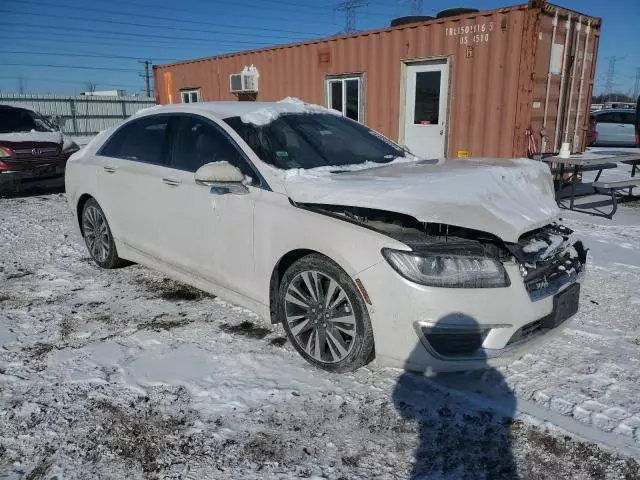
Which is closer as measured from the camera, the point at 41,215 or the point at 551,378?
the point at 551,378

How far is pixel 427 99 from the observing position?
8.62m

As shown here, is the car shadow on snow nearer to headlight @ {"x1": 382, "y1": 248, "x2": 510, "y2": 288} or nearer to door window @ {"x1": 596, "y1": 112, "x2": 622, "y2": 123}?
headlight @ {"x1": 382, "y1": 248, "x2": 510, "y2": 288}

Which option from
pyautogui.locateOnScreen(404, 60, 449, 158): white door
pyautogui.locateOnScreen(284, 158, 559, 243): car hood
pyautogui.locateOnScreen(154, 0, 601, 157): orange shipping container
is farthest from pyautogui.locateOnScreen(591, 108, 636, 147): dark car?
pyautogui.locateOnScreen(284, 158, 559, 243): car hood

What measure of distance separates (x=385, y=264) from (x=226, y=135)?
61.6 inches

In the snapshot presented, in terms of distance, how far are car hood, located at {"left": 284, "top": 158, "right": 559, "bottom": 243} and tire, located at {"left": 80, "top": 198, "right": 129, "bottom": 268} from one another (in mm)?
2344

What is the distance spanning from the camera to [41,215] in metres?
7.16

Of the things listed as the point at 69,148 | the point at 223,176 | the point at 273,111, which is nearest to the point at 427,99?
the point at 273,111

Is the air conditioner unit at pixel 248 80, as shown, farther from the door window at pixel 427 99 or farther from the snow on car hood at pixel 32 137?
the door window at pixel 427 99

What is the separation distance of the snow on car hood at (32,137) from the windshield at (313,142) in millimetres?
→ 6682

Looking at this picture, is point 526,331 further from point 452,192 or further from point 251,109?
point 251,109

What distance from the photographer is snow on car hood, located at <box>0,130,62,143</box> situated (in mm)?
8236

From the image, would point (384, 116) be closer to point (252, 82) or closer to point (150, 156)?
point (252, 82)

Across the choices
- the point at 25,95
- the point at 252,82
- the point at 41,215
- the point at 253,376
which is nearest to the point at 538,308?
the point at 253,376

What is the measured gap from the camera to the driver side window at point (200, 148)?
324cm
